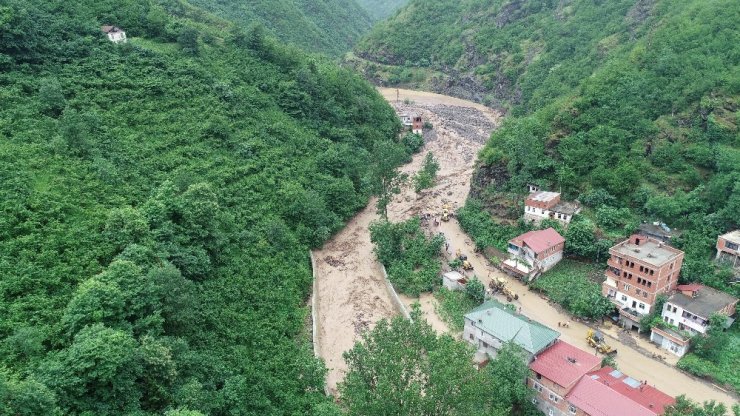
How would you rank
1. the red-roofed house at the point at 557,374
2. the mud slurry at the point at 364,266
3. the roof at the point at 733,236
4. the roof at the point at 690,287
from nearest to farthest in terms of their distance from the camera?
1. the red-roofed house at the point at 557,374
2. the roof at the point at 690,287
3. the roof at the point at 733,236
4. the mud slurry at the point at 364,266

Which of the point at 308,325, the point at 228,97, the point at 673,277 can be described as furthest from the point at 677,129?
the point at 228,97

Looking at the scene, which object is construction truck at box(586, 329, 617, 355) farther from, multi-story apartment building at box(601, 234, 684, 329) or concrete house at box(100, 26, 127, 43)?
concrete house at box(100, 26, 127, 43)

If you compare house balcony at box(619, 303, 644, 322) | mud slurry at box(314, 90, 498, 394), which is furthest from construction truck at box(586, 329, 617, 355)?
mud slurry at box(314, 90, 498, 394)

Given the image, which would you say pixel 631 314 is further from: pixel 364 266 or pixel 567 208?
pixel 364 266

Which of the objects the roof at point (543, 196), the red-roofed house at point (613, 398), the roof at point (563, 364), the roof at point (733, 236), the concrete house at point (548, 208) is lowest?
the red-roofed house at point (613, 398)

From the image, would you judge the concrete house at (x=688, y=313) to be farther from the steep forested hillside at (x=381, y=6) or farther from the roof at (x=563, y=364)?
the steep forested hillside at (x=381, y=6)

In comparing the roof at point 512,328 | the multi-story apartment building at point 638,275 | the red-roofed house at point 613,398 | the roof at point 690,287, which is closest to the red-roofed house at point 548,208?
the multi-story apartment building at point 638,275
